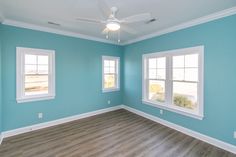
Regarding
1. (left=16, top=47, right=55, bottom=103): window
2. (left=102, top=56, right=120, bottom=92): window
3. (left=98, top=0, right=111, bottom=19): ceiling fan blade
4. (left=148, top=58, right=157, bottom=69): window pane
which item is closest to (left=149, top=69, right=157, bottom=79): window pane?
(left=148, top=58, right=157, bottom=69): window pane

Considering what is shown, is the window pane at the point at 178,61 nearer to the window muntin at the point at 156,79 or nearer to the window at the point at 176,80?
the window at the point at 176,80

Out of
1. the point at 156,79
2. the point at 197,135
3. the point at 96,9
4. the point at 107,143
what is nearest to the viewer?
the point at 96,9

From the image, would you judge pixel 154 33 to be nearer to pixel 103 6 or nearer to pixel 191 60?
pixel 191 60

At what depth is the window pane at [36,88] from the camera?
342 cm

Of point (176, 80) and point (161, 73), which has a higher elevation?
point (161, 73)

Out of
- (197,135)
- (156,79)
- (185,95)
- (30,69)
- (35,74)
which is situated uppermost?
(30,69)

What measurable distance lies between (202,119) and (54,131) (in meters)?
3.65

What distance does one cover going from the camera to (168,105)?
3.72m

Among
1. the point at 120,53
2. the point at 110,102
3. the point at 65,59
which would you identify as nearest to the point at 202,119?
the point at 110,102

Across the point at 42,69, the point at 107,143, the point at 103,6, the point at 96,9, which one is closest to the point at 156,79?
the point at 107,143

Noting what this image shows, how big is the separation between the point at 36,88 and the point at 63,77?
0.76m

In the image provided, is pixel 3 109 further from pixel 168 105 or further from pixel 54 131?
pixel 168 105

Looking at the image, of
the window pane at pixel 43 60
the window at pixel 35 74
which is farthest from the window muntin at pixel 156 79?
the window pane at pixel 43 60

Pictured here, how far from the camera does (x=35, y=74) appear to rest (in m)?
3.51
